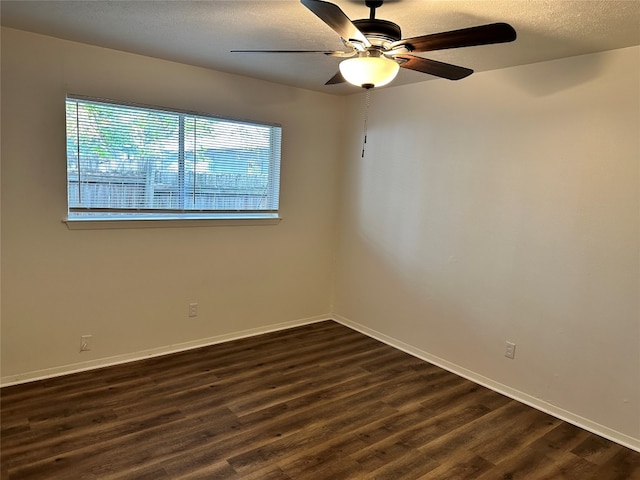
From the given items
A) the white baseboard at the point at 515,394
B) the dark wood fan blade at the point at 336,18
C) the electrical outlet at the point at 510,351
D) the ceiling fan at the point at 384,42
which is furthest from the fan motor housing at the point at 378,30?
the white baseboard at the point at 515,394

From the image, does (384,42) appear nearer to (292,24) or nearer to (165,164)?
(292,24)

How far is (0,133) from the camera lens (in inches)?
108

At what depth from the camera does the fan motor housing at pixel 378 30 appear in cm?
190

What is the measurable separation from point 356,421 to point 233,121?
2578 millimetres

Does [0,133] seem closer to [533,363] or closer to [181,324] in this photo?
[181,324]

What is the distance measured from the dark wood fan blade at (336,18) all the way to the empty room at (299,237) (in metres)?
0.02

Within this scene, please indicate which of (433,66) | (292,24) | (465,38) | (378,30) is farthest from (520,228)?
(292,24)

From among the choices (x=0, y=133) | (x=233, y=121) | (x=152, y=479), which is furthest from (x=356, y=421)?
(x=0, y=133)

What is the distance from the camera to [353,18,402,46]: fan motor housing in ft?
6.24

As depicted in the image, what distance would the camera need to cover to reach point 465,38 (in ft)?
5.85

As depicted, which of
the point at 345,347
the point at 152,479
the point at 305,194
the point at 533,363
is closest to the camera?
the point at 152,479

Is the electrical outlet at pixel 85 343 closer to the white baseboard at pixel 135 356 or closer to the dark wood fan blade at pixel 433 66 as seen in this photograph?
the white baseboard at pixel 135 356

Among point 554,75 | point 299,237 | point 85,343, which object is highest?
point 554,75

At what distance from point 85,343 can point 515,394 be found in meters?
3.18
